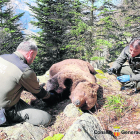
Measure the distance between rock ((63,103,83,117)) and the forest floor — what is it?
0.09 metres

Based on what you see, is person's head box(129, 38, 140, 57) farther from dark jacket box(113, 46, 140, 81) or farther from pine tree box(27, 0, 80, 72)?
pine tree box(27, 0, 80, 72)

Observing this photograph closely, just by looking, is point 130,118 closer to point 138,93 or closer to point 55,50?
point 138,93

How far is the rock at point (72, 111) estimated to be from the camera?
2.93 metres

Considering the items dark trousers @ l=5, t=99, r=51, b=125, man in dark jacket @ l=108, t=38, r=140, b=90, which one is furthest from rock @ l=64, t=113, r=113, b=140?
man in dark jacket @ l=108, t=38, r=140, b=90

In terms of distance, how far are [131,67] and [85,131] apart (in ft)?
9.55

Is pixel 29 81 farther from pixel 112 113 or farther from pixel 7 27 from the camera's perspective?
pixel 7 27

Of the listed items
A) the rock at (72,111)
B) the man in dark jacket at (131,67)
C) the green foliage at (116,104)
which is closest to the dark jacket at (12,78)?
the rock at (72,111)

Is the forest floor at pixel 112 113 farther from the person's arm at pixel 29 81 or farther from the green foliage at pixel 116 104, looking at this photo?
the person's arm at pixel 29 81

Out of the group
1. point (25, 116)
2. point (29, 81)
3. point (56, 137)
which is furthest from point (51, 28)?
point (56, 137)

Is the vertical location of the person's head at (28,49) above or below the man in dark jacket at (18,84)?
above

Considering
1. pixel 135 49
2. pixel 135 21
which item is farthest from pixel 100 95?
pixel 135 21

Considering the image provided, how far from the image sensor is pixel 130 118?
2750 mm

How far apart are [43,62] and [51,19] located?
461cm

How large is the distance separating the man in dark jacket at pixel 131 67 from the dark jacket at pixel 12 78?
102 inches
